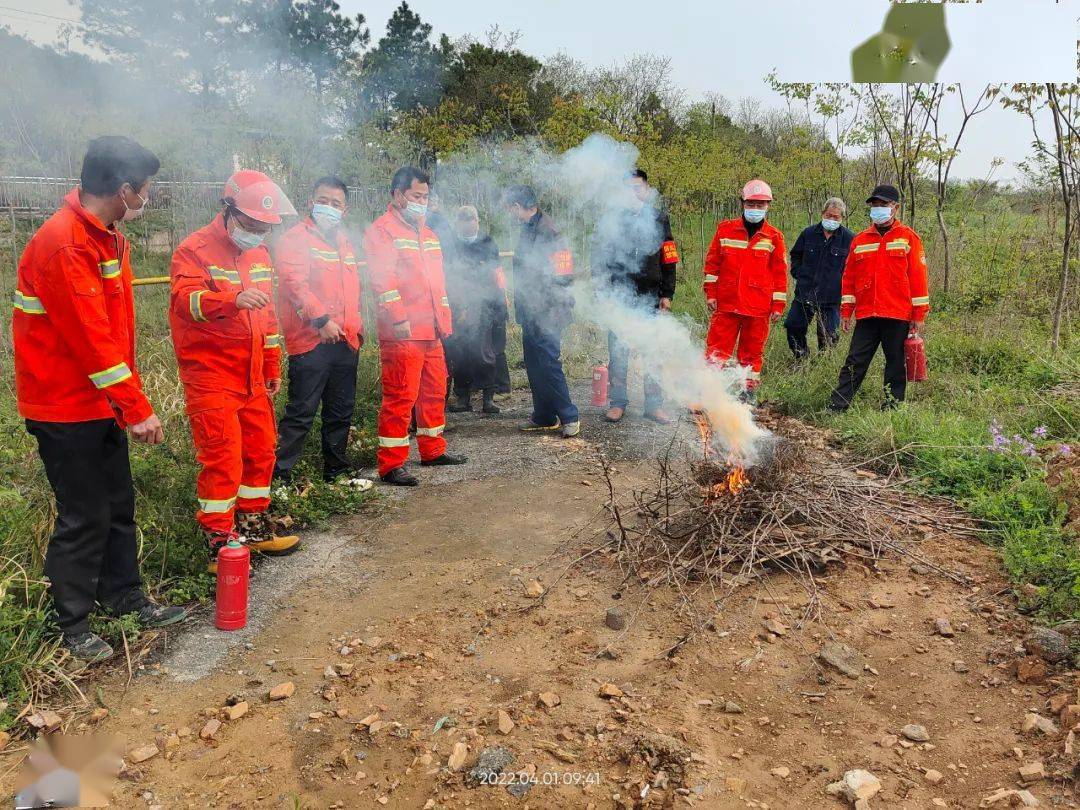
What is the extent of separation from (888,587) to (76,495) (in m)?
4.02

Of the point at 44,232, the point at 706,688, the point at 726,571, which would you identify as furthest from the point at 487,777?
the point at 44,232

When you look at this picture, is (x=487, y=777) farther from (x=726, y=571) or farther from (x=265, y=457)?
(x=265, y=457)

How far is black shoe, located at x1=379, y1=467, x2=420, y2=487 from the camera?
5504mm

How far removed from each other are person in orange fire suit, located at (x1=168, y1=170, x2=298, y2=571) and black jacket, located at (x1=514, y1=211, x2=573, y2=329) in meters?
2.78

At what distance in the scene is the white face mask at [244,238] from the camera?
4.03 metres

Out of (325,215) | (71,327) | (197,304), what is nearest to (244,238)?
(197,304)

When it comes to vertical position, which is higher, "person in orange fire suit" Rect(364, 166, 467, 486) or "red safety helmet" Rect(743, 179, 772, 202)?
"red safety helmet" Rect(743, 179, 772, 202)

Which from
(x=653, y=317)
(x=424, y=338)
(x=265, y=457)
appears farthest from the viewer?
(x=653, y=317)

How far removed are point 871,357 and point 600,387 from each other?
8.42 feet

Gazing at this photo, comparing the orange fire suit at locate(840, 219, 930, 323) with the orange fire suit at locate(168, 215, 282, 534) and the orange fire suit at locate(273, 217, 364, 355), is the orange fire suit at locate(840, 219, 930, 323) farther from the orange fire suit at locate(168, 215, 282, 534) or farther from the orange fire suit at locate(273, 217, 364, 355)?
the orange fire suit at locate(168, 215, 282, 534)

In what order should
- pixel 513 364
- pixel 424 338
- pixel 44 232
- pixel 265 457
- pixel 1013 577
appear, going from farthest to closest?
pixel 513 364
pixel 424 338
pixel 265 457
pixel 1013 577
pixel 44 232

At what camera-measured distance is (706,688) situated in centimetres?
319

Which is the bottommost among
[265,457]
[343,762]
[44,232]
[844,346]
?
[343,762]

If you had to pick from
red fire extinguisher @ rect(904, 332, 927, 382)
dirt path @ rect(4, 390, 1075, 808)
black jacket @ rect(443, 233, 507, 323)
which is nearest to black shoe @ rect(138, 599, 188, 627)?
dirt path @ rect(4, 390, 1075, 808)
